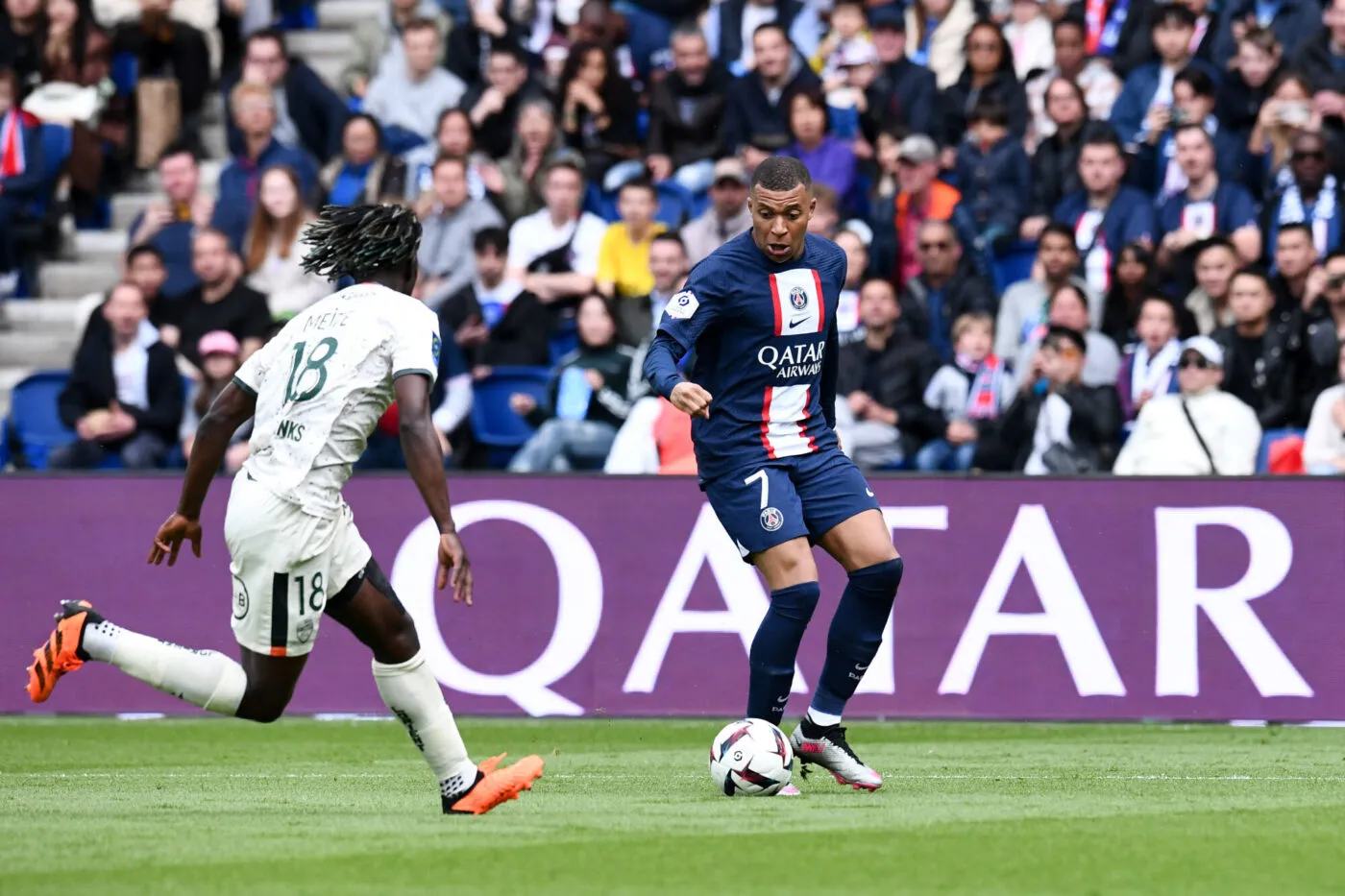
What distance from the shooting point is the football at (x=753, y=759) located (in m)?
7.89

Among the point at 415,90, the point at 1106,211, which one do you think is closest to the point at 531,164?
the point at 415,90

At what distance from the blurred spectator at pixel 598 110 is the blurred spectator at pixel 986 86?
2484mm

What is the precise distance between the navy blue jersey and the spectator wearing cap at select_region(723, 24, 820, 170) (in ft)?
25.6

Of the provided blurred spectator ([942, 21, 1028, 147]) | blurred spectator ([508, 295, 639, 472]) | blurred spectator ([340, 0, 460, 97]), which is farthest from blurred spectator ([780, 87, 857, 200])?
blurred spectator ([340, 0, 460, 97])

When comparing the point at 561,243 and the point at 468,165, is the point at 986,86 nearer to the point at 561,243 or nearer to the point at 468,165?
the point at 561,243

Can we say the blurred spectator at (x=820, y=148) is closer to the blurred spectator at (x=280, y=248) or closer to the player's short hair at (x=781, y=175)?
the blurred spectator at (x=280, y=248)

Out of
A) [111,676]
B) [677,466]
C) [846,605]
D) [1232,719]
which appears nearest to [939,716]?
[1232,719]

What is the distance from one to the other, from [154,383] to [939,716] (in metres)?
6.36

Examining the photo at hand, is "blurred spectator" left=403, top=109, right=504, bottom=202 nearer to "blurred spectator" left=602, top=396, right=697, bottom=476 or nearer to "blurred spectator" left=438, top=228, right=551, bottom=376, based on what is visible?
"blurred spectator" left=438, top=228, right=551, bottom=376

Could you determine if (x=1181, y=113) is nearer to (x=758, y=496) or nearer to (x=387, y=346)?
(x=758, y=496)

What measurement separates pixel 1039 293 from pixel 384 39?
23.8 ft

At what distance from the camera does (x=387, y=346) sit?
7031 mm

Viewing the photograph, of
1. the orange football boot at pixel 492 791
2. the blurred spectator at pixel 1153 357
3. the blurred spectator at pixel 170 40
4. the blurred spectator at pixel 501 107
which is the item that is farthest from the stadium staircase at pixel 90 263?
the orange football boot at pixel 492 791

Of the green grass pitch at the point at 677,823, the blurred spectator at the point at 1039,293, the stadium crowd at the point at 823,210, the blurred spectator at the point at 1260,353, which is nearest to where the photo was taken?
the green grass pitch at the point at 677,823
